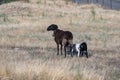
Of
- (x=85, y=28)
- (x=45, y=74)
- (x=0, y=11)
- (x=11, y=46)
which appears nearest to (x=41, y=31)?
(x=85, y=28)

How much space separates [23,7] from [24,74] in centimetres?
3455

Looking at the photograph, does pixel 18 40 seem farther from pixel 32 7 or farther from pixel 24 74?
pixel 32 7

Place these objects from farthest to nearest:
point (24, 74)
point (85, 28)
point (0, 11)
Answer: point (0, 11)
point (85, 28)
point (24, 74)

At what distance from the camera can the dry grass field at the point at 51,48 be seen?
10078mm

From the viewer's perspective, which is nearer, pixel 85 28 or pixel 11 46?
pixel 11 46

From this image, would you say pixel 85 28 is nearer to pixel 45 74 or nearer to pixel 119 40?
pixel 119 40

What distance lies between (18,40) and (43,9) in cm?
2076

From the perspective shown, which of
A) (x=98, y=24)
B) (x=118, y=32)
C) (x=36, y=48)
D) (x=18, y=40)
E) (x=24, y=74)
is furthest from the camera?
(x=98, y=24)

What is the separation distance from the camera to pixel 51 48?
2092cm

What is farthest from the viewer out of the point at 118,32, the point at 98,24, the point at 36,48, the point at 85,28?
the point at 98,24

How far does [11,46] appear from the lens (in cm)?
2123

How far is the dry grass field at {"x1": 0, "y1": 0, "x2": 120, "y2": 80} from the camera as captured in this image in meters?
10.1

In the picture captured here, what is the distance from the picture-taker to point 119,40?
24156 millimetres

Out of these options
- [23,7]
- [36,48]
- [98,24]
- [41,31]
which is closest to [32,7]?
[23,7]
